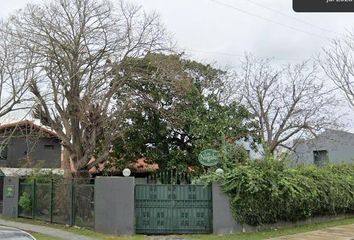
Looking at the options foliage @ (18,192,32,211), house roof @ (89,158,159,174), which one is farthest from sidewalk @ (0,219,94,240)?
house roof @ (89,158,159,174)

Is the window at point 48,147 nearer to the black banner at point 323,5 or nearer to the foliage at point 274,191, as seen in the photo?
the foliage at point 274,191

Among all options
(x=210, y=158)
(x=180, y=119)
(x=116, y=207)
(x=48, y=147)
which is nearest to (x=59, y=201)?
(x=116, y=207)

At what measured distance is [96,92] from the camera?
2109cm

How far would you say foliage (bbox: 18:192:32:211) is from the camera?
21.1 m

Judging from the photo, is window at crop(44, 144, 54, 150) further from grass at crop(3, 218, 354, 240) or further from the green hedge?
the green hedge

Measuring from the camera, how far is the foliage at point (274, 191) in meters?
15.8

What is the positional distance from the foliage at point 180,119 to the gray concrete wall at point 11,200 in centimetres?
571

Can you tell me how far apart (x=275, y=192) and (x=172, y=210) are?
3.43 metres

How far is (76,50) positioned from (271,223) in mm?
10525

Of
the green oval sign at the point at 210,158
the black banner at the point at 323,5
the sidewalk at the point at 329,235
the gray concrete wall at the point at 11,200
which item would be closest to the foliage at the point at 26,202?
the gray concrete wall at the point at 11,200

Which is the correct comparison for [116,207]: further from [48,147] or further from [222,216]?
[48,147]

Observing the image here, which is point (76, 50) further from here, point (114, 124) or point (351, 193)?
point (351, 193)

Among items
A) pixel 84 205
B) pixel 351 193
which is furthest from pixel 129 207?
pixel 351 193

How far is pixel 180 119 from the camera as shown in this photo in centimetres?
2516
